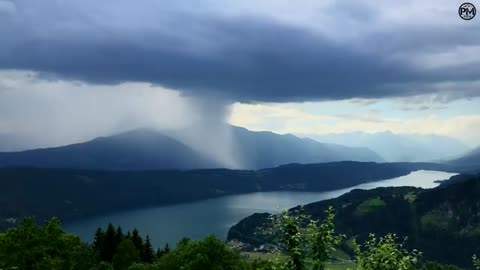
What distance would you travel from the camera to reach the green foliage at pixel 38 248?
5203cm

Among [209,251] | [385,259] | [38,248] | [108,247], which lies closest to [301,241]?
[385,259]

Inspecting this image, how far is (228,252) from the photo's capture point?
54.5 meters

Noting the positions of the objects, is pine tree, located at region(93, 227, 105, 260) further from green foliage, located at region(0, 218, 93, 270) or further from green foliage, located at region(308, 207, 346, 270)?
green foliage, located at region(308, 207, 346, 270)

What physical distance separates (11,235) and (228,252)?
26469 millimetres

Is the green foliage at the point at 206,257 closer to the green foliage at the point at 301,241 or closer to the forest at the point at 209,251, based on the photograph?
the forest at the point at 209,251

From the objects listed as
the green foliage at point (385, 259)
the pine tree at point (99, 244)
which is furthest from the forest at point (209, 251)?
the pine tree at point (99, 244)

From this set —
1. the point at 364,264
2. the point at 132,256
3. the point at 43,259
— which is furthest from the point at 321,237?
the point at 132,256

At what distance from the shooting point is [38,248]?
53.6 m

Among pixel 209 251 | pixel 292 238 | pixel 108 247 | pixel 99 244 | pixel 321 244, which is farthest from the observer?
pixel 99 244

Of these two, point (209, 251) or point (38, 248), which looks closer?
→ point (209, 251)

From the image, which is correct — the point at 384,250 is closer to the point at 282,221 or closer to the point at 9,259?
the point at 282,221

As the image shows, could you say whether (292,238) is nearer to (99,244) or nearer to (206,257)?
(206,257)

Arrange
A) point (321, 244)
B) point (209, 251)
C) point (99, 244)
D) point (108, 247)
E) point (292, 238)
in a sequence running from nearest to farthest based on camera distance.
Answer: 1. point (292, 238)
2. point (321, 244)
3. point (209, 251)
4. point (108, 247)
5. point (99, 244)

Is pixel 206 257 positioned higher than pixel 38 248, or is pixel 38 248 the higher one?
pixel 38 248
